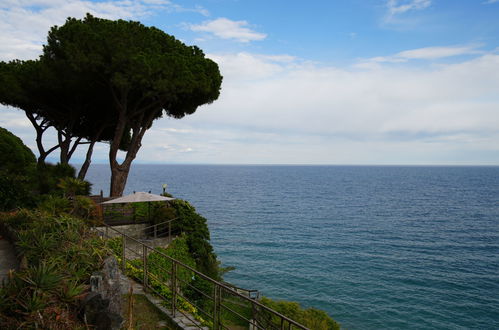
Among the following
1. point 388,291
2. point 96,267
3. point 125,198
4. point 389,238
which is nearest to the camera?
point 96,267

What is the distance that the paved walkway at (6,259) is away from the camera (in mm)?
7455

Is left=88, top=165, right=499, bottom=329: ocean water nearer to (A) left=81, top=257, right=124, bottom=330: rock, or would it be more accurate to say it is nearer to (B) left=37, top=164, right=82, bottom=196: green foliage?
(B) left=37, top=164, right=82, bottom=196: green foliage

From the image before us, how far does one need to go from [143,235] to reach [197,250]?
9.74 feet

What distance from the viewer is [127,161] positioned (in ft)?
71.1

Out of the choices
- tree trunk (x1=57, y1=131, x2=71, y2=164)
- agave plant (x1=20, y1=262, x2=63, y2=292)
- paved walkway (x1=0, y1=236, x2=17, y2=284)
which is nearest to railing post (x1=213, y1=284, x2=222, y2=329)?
agave plant (x1=20, y1=262, x2=63, y2=292)

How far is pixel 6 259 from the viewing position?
8.48 metres

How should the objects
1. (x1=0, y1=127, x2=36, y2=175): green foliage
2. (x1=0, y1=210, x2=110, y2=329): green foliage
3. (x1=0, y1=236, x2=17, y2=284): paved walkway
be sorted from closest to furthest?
(x1=0, y1=210, x2=110, y2=329): green foliage < (x1=0, y1=236, x2=17, y2=284): paved walkway < (x1=0, y1=127, x2=36, y2=175): green foliage

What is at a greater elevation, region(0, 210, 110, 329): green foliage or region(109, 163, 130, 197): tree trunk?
region(109, 163, 130, 197): tree trunk

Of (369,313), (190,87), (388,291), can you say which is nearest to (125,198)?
Result: (190,87)

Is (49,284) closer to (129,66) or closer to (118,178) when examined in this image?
(129,66)

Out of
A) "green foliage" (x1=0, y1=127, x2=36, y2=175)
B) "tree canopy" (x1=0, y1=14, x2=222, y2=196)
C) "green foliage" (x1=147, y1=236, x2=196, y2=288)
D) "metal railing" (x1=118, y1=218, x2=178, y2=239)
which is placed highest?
"tree canopy" (x1=0, y1=14, x2=222, y2=196)

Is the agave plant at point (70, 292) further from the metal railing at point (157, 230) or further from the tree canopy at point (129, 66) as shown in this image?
the tree canopy at point (129, 66)

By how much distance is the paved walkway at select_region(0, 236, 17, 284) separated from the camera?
294 inches

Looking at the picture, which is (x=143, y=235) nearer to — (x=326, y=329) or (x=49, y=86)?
(x=326, y=329)
